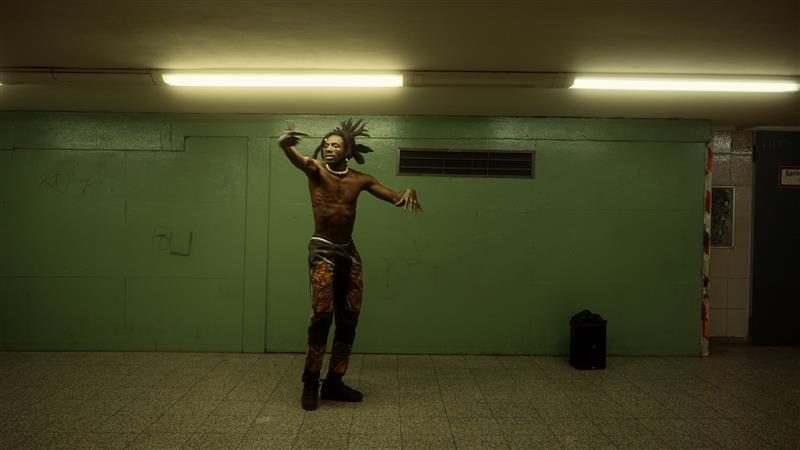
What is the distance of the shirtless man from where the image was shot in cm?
401

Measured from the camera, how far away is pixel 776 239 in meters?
6.07

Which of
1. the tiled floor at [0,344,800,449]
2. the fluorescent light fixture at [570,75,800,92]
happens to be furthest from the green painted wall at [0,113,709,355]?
the fluorescent light fixture at [570,75,800,92]

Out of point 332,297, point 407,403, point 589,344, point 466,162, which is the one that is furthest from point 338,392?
point 466,162

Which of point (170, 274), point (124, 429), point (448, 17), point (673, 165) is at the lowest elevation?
point (124, 429)

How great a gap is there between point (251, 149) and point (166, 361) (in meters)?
2.24

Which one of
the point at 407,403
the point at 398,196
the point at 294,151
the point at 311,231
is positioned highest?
the point at 294,151

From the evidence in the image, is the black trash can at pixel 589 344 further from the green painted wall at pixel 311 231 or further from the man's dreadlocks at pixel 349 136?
the man's dreadlocks at pixel 349 136

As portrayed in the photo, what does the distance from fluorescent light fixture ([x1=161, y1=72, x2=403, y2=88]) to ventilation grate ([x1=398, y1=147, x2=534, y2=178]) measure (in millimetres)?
1361

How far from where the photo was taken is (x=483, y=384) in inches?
181

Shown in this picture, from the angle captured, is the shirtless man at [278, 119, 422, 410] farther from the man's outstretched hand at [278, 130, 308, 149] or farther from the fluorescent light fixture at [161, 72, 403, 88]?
the fluorescent light fixture at [161, 72, 403, 88]

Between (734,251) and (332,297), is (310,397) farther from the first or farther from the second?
(734,251)

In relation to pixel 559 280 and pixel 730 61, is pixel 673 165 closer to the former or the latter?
pixel 559 280

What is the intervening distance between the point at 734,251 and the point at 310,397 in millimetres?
4942

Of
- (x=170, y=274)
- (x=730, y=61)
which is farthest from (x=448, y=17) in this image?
(x=170, y=274)
